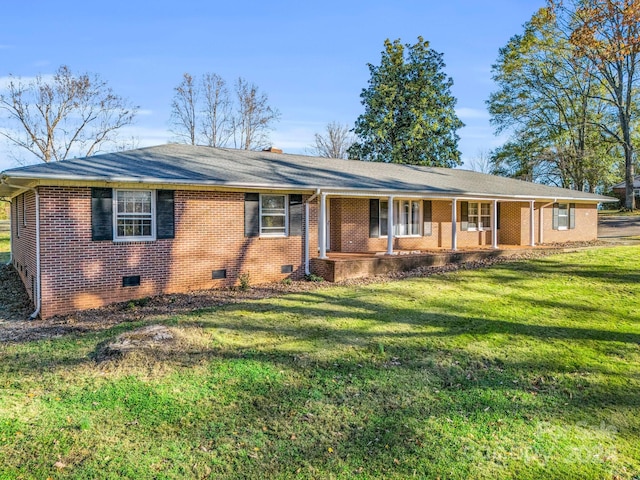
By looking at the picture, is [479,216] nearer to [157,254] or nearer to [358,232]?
[358,232]

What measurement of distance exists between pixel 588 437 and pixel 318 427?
113 inches

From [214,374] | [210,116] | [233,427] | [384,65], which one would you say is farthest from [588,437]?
[210,116]

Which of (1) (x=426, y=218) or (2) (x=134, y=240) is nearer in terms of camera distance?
(2) (x=134, y=240)

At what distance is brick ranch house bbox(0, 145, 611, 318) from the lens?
9734 millimetres

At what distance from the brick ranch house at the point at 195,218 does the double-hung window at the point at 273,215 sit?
3cm

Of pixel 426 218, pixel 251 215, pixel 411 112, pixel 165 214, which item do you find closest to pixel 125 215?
pixel 165 214

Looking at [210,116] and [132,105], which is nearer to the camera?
[132,105]

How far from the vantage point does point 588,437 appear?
16.1 ft

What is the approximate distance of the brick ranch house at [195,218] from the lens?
9.73 meters

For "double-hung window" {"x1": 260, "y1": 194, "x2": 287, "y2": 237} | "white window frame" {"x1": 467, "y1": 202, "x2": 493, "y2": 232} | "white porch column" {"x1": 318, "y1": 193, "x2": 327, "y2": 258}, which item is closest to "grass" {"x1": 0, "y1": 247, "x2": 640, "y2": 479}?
"double-hung window" {"x1": 260, "y1": 194, "x2": 287, "y2": 237}

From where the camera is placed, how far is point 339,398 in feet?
18.2

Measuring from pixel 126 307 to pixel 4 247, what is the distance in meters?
18.3

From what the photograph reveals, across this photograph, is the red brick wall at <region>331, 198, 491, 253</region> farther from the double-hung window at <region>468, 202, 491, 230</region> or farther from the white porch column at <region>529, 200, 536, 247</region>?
the white porch column at <region>529, 200, 536, 247</region>

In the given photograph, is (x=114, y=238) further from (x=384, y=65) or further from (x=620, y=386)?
(x=384, y=65)
